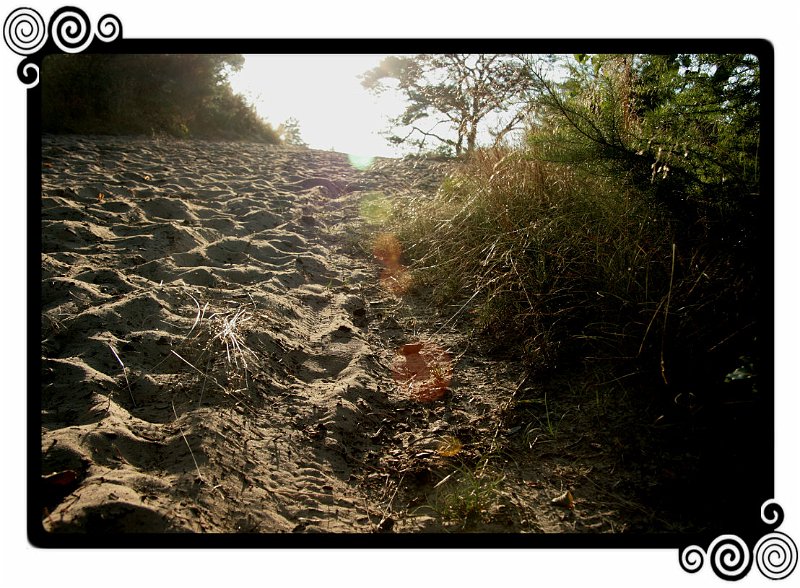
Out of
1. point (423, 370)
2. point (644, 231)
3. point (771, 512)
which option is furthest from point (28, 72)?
point (771, 512)

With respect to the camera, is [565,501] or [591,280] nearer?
[565,501]

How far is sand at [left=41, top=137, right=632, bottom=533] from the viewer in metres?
1.28

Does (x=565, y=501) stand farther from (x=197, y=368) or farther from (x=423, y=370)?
(x=197, y=368)

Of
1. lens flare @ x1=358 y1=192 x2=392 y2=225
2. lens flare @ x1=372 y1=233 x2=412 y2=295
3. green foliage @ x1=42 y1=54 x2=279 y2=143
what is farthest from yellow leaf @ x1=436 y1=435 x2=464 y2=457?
green foliage @ x1=42 y1=54 x2=279 y2=143

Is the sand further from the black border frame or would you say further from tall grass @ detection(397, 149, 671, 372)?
tall grass @ detection(397, 149, 671, 372)

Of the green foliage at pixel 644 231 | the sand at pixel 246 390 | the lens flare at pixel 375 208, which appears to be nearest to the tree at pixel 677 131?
the green foliage at pixel 644 231

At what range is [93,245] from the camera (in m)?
2.73

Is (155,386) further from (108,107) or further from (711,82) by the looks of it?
(108,107)
